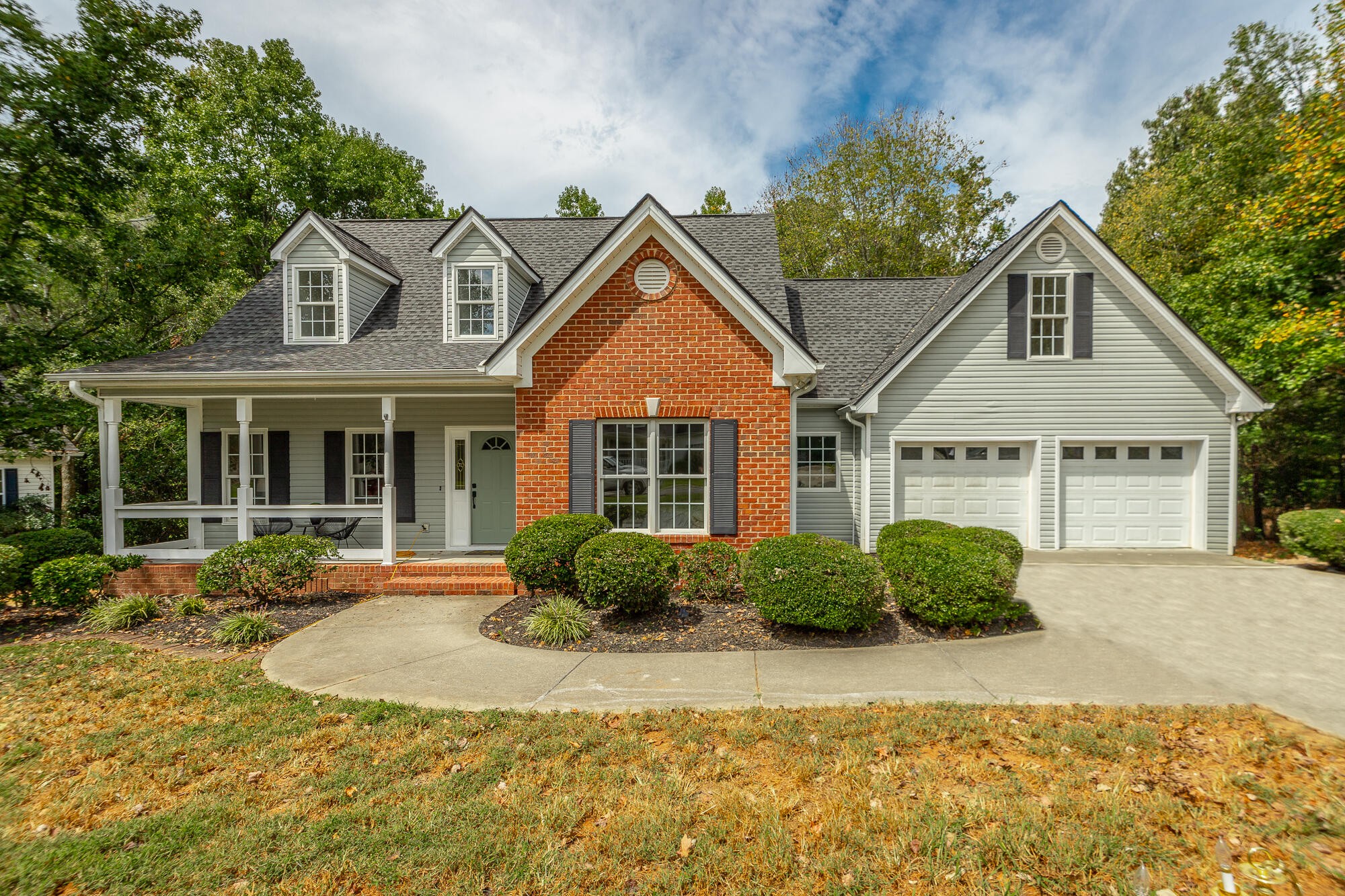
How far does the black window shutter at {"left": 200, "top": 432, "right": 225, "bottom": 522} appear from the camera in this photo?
483 inches

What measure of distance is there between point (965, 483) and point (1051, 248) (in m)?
5.15

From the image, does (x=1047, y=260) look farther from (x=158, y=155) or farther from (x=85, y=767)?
(x=158, y=155)

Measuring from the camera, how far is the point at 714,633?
734cm

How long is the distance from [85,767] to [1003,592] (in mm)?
8718

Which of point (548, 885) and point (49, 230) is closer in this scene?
point (548, 885)

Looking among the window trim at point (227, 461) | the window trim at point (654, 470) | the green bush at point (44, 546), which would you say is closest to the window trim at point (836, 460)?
the window trim at point (654, 470)

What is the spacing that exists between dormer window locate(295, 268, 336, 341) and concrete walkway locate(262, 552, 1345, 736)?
6784 mm

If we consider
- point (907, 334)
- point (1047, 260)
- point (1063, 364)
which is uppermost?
point (1047, 260)

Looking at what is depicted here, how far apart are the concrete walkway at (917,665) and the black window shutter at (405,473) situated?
3575mm

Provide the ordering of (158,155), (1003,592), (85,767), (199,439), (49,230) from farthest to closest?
(158,155) < (199,439) < (49,230) < (1003,592) < (85,767)

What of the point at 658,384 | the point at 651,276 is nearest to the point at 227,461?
the point at 658,384

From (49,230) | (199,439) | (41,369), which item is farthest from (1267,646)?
(41,369)

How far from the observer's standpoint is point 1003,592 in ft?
22.6

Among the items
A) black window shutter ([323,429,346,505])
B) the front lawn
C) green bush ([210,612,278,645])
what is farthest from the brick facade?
black window shutter ([323,429,346,505])
